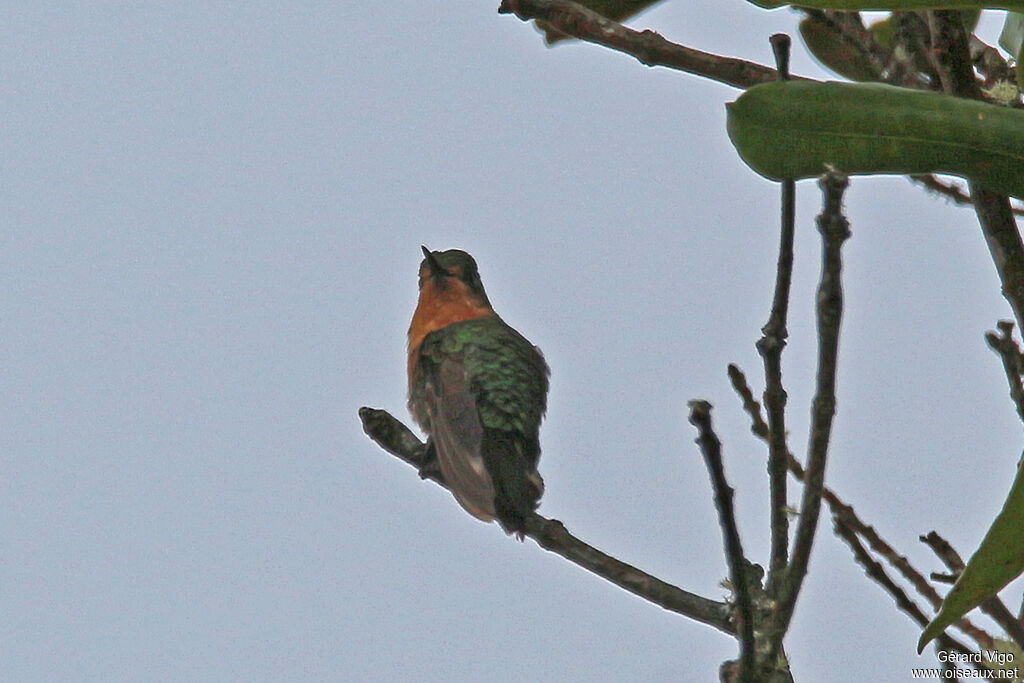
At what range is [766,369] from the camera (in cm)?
170

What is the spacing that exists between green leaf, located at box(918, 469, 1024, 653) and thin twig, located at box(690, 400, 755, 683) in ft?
0.88

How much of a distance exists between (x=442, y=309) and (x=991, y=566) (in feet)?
15.1

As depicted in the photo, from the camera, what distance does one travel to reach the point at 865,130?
2055mm

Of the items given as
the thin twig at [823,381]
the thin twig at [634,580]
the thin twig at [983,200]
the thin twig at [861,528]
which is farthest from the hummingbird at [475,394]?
the thin twig at [823,381]

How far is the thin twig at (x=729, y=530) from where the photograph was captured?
1529mm

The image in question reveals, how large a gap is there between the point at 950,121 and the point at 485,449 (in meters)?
2.98

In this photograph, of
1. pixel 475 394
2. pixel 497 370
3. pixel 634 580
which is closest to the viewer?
pixel 634 580

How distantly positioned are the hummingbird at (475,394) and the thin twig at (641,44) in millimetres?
1570

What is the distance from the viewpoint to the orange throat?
245 inches

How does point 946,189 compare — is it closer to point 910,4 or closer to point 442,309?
point 910,4

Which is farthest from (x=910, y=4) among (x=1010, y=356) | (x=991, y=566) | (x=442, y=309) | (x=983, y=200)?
(x=442, y=309)

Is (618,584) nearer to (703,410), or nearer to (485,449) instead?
(703,410)

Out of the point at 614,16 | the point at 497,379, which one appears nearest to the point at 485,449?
the point at 497,379

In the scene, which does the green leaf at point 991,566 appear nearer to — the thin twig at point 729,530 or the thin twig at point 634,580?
the thin twig at point 729,530
